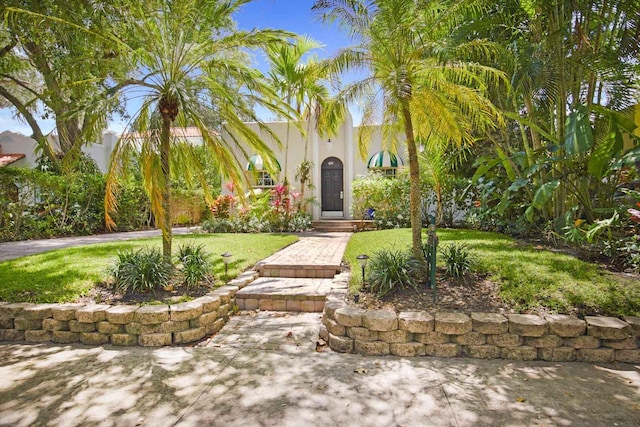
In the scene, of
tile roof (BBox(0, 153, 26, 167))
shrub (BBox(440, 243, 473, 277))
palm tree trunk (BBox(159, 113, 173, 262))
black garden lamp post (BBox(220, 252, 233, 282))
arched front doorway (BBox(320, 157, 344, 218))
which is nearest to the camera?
shrub (BBox(440, 243, 473, 277))

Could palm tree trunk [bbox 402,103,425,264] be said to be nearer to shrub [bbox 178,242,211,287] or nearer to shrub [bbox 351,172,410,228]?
shrub [bbox 178,242,211,287]

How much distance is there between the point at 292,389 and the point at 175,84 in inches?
203

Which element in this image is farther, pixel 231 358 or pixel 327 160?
pixel 327 160

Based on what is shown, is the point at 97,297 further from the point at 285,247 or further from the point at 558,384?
the point at 558,384

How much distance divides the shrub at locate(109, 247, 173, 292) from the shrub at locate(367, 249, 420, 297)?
139 inches

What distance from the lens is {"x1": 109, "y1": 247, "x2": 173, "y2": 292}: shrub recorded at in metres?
5.70

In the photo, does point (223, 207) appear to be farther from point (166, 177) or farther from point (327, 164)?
point (166, 177)

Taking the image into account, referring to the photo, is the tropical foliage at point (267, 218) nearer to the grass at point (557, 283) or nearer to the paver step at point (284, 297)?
the paver step at point (284, 297)

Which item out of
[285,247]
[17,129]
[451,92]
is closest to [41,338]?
[285,247]

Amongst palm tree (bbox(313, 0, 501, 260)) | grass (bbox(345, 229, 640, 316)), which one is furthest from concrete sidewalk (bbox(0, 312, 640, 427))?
palm tree (bbox(313, 0, 501, 260))

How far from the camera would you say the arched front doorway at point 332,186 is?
717 inches

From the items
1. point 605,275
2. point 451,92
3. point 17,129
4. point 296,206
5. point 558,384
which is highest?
point 17,129

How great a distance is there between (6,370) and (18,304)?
4.93ft

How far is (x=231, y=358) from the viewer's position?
4246 mm
